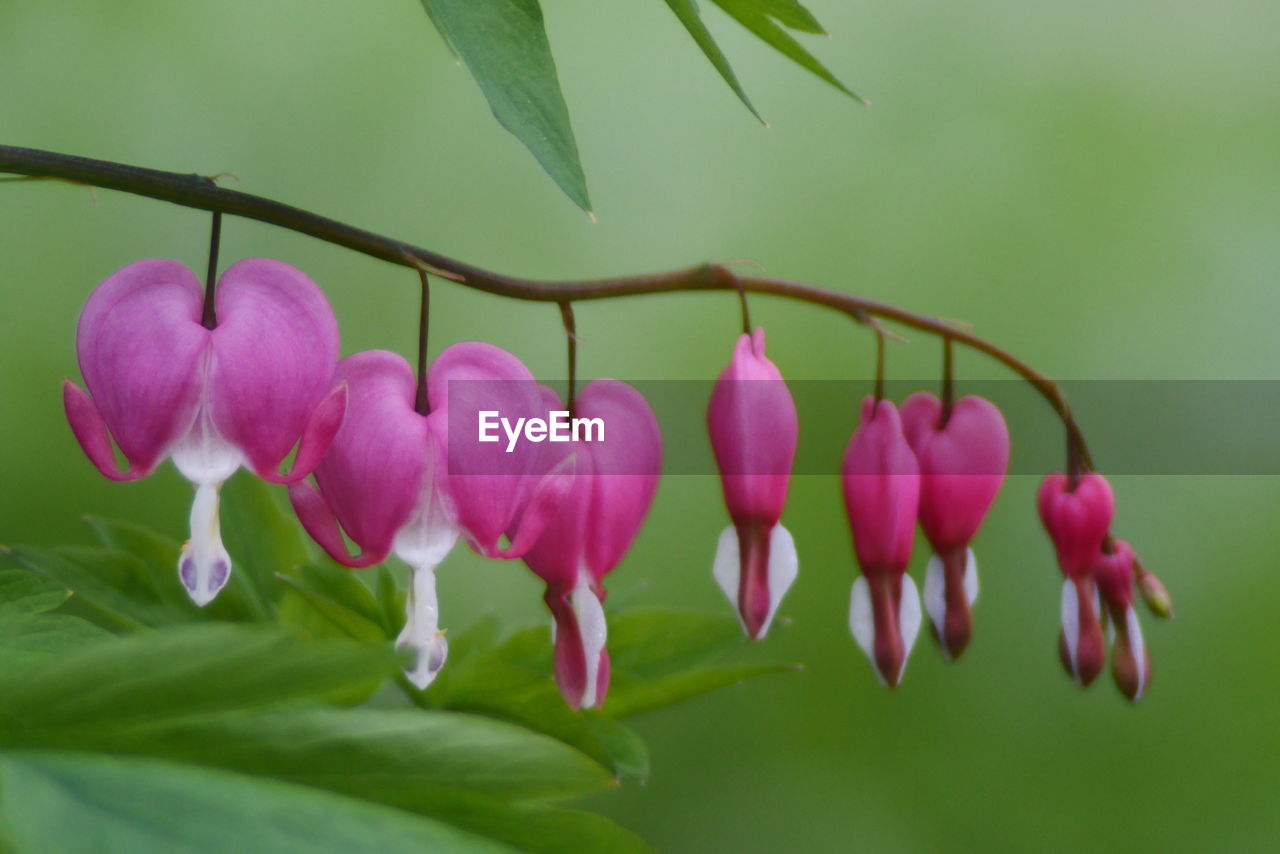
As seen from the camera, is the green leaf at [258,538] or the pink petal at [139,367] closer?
the pink petal at [139,367]

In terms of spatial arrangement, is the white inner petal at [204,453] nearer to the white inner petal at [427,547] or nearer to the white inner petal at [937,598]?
the white inner petal at [427,547]

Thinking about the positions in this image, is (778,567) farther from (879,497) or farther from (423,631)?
(423,631)

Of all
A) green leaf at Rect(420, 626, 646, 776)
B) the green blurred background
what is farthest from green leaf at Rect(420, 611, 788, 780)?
the green blurred background

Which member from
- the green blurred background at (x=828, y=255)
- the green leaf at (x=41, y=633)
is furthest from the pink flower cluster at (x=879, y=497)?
the green blurred background at (x=828, y=255)

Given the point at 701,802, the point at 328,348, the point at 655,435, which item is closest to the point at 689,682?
the point at 655,435

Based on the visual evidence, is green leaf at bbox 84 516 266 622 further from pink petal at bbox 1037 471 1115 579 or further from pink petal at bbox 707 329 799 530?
pink petal at bbox 1037 471 1115 579

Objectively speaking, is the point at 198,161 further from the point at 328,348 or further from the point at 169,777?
the point at 169,777
